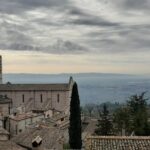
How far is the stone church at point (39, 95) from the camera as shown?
7319 centimetres

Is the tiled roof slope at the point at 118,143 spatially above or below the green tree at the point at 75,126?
above

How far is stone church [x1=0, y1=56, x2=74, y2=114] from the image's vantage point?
73188mm

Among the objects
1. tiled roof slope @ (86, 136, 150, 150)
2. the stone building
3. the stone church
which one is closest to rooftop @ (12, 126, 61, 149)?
tiled roof slope @ (86, 136, 150, 150)

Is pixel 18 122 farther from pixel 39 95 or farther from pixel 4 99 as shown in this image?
pixel 39 95

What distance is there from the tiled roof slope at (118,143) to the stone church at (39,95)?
5284cm

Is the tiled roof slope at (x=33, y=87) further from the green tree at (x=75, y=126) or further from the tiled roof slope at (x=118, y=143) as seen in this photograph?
the tiled roof slope at (x=118, y=143)

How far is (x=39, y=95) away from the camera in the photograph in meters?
75.5

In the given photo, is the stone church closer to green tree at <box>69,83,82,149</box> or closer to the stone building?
the stone building

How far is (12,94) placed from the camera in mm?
76312

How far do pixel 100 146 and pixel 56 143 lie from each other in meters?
18.6

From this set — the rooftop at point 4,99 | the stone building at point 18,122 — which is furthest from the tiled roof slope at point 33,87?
the stone building at point 18,122

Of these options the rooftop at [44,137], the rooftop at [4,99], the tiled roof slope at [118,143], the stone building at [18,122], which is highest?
the tiled roof slope at [118,143]

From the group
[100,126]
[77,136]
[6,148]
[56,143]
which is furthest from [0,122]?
[6,148]

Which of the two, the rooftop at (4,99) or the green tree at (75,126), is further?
the rooftop at (4,99)
